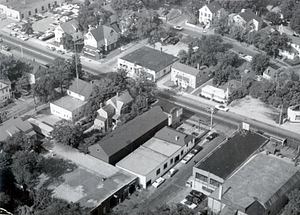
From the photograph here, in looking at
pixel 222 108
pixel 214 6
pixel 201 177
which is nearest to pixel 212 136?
pixel 222 108

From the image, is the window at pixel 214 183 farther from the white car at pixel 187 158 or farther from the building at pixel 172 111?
the building at pixel 172 111

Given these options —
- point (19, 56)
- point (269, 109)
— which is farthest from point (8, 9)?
point (269, 109)

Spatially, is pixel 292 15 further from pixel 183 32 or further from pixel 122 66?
pixel 122 66

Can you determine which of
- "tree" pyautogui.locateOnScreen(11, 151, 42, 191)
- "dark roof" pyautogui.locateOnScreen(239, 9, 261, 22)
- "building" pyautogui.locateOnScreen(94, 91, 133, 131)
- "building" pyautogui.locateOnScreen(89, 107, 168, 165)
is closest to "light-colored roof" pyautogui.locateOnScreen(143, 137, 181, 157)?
"building" pyautogui.locateOnScreen(89, 107, 168, 165)

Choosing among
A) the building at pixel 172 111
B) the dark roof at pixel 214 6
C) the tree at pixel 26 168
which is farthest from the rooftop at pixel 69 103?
the dark roof at pixel 214 6

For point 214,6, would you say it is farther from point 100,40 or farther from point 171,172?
point 171,172

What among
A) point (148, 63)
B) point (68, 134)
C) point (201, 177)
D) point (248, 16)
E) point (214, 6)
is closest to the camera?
point (201, 177)

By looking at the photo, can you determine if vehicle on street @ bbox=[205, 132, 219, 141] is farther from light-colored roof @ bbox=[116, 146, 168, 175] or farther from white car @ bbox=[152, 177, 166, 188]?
white car @ bbox=[152, 177, 166, 188]
